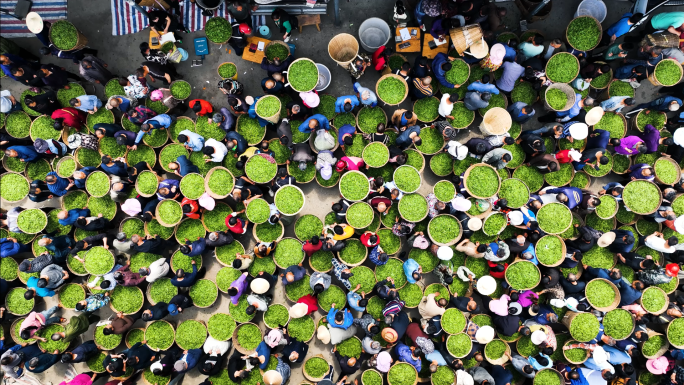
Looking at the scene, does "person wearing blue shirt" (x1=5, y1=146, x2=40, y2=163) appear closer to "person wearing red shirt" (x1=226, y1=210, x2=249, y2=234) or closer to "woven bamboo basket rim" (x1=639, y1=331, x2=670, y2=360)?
"person wearing red shirt" (x1=226, y1=210, x2=249, y2=234)

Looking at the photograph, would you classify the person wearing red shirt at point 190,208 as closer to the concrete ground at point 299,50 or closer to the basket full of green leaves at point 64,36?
the concrete ground at point 299,50

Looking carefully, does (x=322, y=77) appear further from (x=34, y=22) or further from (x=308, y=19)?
(x=34, y=22)

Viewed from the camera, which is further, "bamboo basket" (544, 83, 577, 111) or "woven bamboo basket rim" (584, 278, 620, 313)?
"bamboo basket" (544, 83, 577, 111)

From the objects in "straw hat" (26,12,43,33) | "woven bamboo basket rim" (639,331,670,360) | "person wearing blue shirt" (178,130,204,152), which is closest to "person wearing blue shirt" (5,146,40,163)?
"straw hat" (26,12,43,33)

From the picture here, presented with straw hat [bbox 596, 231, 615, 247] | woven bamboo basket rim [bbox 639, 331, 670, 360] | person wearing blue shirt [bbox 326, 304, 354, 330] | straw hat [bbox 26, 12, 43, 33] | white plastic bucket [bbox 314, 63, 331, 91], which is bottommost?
person wearing blue shirt [bbox 326, 304, 354, 330]

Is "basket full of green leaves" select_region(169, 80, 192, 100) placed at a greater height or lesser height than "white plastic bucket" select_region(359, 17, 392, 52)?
lesser

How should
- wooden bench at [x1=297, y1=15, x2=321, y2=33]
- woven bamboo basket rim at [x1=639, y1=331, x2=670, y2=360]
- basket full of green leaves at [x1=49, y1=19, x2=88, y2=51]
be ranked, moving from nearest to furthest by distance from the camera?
Answer: woven bamboo basket rim at [x1=639, y1=331, x2=670, y2=360] < basket full of green leaves at [x1=49, y1=19, x2=88, y2=51] < wooden bench at [x1=297, y1=15, x2=321, y2=33]

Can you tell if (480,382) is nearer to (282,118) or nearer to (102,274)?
(282,118)
